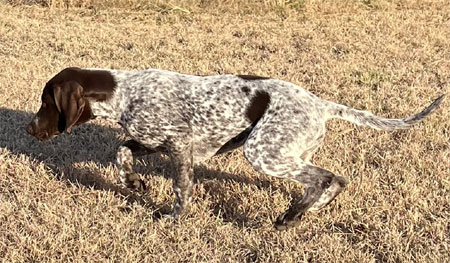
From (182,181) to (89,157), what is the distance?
64.4 inches

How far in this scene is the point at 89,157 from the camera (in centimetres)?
567

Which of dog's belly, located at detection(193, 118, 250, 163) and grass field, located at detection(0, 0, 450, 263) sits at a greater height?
dog's belly, located at detection(193, 118, 250, 163)

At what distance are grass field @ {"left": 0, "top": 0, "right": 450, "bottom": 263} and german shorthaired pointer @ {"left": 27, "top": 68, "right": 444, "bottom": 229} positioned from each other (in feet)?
1.10

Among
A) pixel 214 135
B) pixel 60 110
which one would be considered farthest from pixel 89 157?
pixel 214 135

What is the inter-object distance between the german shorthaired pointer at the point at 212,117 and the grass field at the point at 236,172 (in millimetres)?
336

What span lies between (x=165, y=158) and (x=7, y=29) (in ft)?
23.7

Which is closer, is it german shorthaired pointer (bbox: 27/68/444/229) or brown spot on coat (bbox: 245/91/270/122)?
german shorthaired pointer (bbox: 27/68/444/229)

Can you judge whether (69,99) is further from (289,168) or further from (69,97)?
(289,168)

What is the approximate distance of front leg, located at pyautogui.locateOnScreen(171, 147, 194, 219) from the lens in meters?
4.41

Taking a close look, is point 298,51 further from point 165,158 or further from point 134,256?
point 134,256

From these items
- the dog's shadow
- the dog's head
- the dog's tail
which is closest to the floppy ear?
the dog's head

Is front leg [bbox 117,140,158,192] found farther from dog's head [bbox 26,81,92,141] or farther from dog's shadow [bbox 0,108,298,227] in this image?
dog's head [bbox 26,81,92,141]

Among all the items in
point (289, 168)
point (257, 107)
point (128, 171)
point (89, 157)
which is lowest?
point (89, 157)

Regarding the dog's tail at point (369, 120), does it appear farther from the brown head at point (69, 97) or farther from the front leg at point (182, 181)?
the brown head at point (69, 97)
